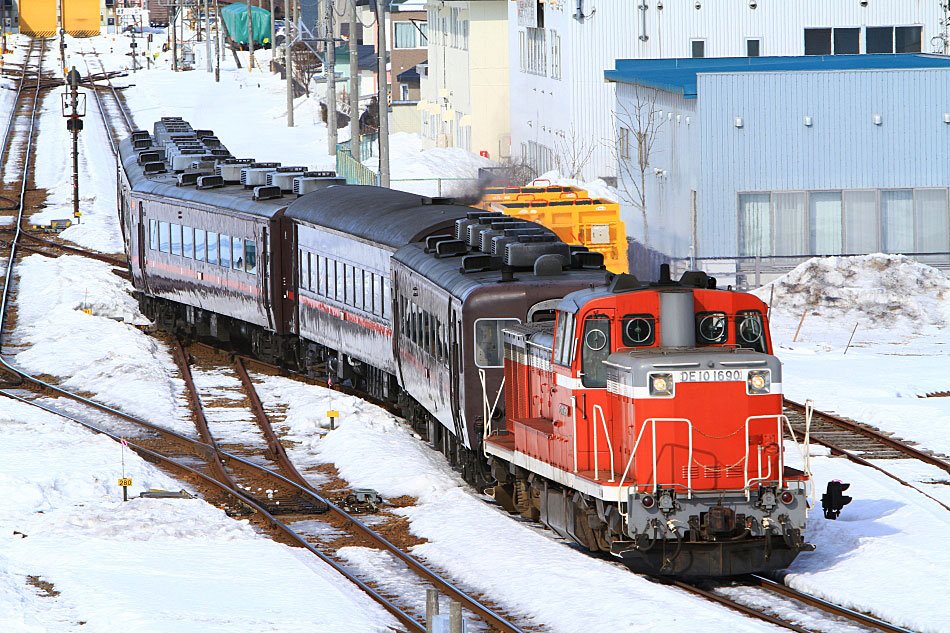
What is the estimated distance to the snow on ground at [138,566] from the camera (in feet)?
40.5

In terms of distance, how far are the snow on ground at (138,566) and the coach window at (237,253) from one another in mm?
9417

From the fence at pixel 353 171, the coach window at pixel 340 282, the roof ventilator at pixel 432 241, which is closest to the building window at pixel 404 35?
the fence at pixel 353 171

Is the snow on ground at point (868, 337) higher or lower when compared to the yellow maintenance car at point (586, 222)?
lower

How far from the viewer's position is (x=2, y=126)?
70188 mm

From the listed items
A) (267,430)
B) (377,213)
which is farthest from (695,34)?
(267,430)

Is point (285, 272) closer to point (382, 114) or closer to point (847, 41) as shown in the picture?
point (382, 114)

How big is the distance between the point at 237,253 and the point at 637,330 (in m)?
16.2

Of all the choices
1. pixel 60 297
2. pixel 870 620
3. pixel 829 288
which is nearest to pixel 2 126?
pixel 60 297

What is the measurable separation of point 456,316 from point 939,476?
7065 millimetres

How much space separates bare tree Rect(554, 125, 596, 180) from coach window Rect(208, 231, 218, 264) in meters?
24.0

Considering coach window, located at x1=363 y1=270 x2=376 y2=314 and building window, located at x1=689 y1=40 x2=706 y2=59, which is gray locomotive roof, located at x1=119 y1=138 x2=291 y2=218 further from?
building window, located at x1=689 y1=40 x2=706 y2=59

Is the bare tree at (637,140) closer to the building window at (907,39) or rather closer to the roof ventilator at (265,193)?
the building window at (907,39)

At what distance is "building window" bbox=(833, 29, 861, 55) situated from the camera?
160 ft

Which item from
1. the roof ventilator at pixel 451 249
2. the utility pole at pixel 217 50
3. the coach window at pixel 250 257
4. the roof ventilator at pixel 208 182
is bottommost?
the coach window at pixel 250 257
